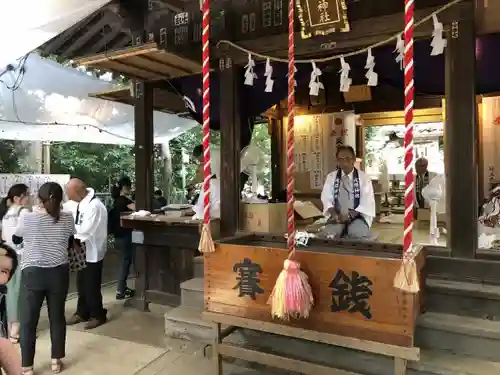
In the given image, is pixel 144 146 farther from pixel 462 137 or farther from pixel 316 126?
pixel 462 137

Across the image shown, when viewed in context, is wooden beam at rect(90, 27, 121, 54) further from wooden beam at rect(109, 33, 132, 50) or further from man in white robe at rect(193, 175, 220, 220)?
man in white robe at rect(193, 175, 220, 220)

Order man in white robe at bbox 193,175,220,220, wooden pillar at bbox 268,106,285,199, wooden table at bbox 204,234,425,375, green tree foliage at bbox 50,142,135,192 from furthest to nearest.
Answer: green tree foliage at bbox 50,142,135,192 → wooden pillar at bbox 268,106,285,199 → man in white robe at bbox 193,175,220,220 → wooden table at bbox 204,234,425,375

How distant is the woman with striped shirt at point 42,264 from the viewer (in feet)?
13.7

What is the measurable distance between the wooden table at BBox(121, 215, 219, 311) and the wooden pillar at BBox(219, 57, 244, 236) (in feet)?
2.14

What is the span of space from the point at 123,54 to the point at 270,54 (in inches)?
72.4

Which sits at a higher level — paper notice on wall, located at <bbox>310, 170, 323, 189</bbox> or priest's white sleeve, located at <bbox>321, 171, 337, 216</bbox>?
paper notice on wall, located at <bbox>310, 170, 323, 189</bbox>

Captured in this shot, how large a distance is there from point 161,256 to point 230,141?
2.22m

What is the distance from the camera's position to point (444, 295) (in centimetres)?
410

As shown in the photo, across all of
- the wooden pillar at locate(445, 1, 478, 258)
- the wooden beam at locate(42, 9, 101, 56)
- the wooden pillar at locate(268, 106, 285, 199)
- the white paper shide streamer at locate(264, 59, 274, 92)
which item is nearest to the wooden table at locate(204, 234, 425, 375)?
the wooden pillar at locate(445, 1, 478, 258)

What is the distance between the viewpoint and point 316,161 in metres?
8.83

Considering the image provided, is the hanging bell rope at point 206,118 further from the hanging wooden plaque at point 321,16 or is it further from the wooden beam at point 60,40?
the wooden beam at point 60,40

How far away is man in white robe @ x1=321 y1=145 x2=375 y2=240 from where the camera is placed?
5.20 metres

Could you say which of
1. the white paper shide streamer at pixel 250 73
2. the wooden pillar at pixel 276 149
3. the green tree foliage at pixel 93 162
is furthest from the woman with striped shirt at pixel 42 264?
the green tree foliage at pixel 93 162

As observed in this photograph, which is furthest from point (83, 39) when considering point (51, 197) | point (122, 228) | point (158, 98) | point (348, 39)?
point (348, 39)
